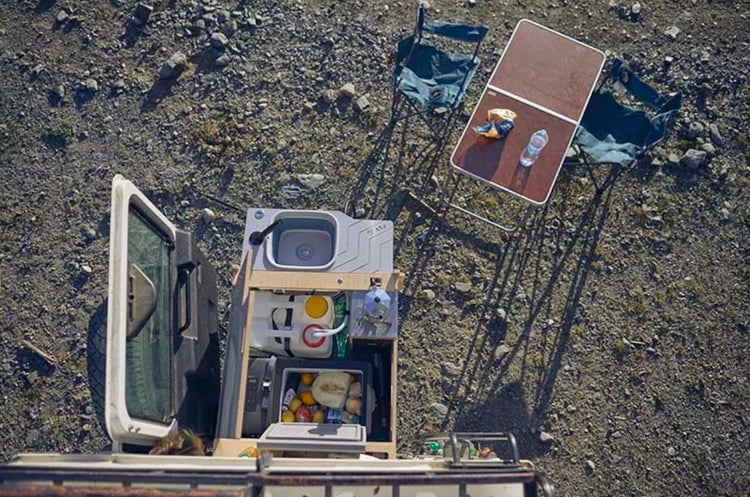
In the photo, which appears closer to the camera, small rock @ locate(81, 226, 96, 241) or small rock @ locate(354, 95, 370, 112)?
small rock @ locate(81, 226, 96, 241)

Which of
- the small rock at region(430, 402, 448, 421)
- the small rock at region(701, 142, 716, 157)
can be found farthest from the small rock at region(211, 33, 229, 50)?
the small rock at region(701, 142, 716, 157)

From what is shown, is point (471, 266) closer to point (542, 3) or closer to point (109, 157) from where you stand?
point (542, 3)

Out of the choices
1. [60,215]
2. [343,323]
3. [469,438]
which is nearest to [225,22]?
[60,215]

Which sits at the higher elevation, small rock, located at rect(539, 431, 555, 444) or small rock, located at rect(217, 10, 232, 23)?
small rock, located at rect(217, 10, 232, 23)

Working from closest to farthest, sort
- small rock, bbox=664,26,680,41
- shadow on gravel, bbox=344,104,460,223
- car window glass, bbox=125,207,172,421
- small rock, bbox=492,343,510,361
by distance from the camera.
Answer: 1. car window glass, bbox=125,207,172,421
2. small rock, bbox=492,343,510,361
3. shadow on gravel, bbox=344,104,460,223
4. small rock, bbox=664,26,680,41

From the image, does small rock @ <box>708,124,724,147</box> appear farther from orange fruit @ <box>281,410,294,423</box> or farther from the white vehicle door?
the white vehicle door

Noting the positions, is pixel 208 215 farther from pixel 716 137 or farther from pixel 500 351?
pixel 716 137

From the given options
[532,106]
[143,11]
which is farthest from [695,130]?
[143,11]
